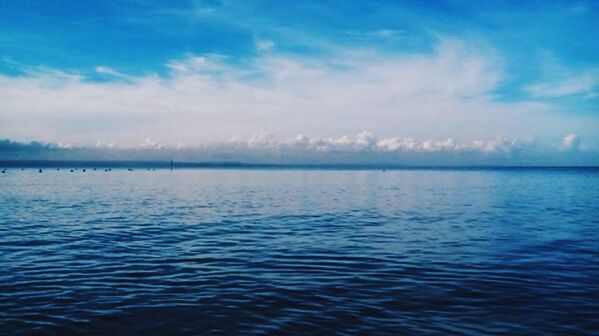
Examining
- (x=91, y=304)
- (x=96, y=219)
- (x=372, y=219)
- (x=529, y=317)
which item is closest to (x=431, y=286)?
(x=529, y=317)

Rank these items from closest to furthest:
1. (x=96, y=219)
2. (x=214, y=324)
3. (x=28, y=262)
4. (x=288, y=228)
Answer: (x=214, y=324) < (x=28, y=262) < (x=288, y=228) < (x=96, y=219)

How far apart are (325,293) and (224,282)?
3.90 m

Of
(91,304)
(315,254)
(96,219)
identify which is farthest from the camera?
(96,219)

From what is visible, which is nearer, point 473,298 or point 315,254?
point 473,298

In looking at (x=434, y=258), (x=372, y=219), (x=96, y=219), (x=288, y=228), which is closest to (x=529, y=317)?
(x=434, y=258)

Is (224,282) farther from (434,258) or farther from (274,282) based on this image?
(434,258)

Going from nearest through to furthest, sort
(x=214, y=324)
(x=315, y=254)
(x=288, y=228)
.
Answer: (x=214, y=324) → (x=315, y=254) → (x=288, y=228)

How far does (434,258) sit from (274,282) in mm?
8305

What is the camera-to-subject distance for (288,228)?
100 ft

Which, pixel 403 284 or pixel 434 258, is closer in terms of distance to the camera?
pixel 403 284

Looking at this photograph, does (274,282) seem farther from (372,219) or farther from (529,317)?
(372,219)

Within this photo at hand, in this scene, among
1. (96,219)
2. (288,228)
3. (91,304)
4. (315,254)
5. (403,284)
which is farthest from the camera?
(96,219)

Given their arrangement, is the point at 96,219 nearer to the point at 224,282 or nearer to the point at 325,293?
the point at 224,282

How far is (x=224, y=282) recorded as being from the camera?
16219 millimetres
